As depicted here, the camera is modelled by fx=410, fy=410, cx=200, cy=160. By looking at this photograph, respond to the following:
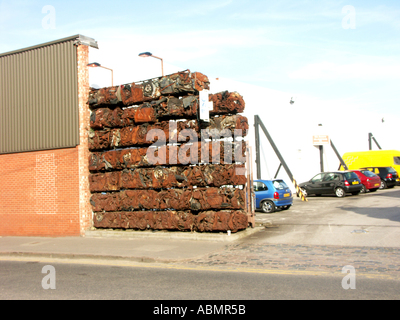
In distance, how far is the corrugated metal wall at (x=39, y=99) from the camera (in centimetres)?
1533

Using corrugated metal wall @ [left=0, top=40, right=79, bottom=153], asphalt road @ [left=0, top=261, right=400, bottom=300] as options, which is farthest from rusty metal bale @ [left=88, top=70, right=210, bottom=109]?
asphalt road @ [left=0, top=261, right=400, bottom=300]

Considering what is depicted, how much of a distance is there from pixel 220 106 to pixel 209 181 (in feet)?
7.86

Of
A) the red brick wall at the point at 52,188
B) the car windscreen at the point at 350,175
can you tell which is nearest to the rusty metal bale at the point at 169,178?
the red brick wall at the point at 52,188

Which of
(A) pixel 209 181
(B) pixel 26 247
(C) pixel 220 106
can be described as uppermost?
(C) pixel 220 106

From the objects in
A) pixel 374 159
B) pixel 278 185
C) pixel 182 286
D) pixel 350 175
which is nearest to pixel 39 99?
pixel 278 185

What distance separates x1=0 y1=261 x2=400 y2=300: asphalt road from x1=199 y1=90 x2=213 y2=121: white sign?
17.5ft

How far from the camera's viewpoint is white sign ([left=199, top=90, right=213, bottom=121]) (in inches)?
508

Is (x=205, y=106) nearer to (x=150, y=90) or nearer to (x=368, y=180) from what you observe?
(x=150, y=90)

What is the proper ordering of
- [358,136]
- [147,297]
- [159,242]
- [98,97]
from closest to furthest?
[147,297], [159,242], [98,97], [358,136]

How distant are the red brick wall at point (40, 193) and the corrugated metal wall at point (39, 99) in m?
0.48

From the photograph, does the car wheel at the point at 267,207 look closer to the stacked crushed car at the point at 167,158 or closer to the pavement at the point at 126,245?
the pavement at the point at 126,245
